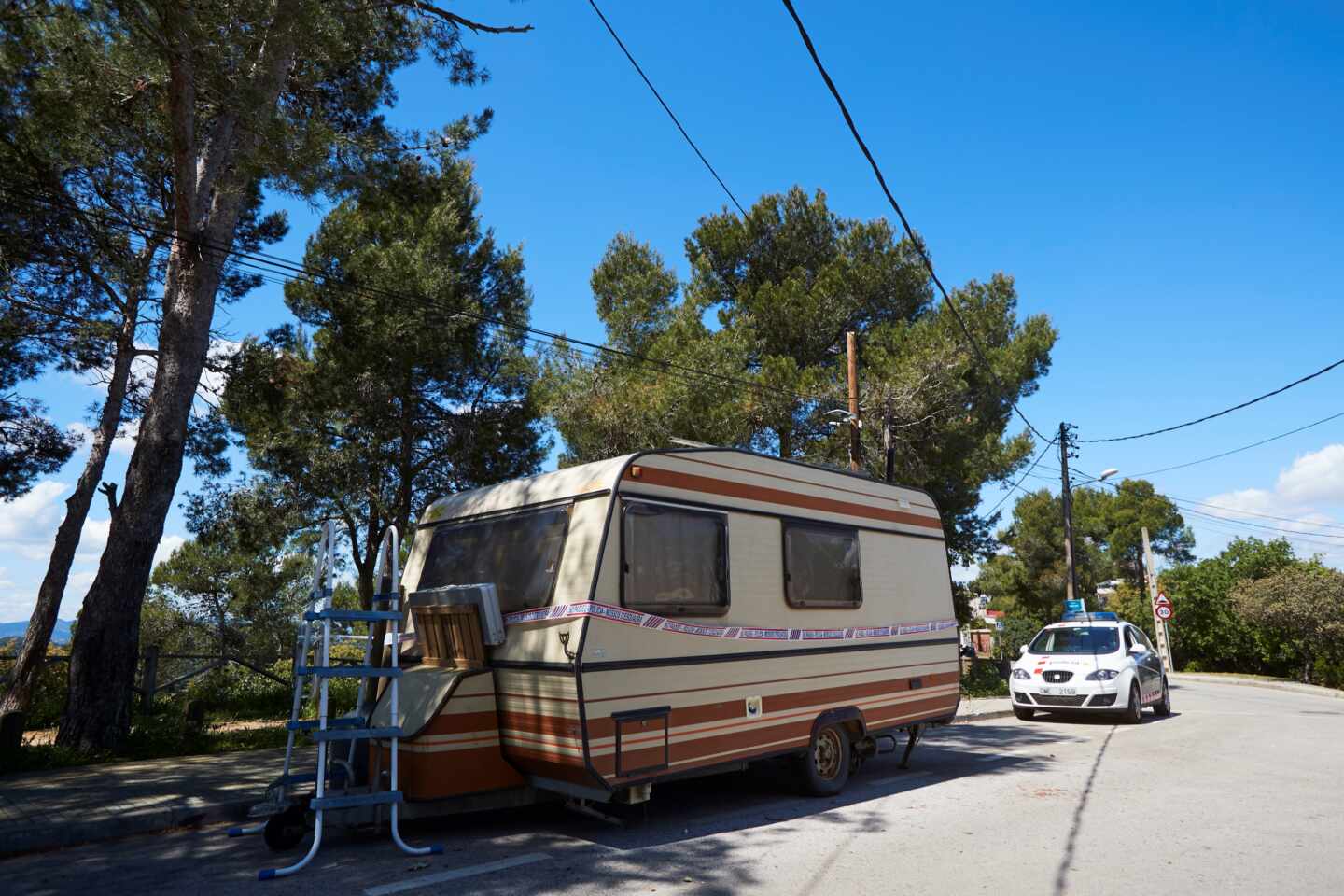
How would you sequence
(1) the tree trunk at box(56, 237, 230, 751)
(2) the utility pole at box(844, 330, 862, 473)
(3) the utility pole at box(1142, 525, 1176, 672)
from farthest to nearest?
(3) the utility pole at box(1142, 525, 1176, 672)
(2) the utility pole at box(844, 330, 862, 473)
(1) the tree trunk at box(56, 237, 230, 751)

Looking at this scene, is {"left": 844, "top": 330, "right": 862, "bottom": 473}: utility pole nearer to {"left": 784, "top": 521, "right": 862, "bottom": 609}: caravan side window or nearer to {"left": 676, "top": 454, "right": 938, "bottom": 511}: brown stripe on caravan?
{"left": 676, "top": 454, "right": 938, "bottom": 511}: brown stripe on caravan

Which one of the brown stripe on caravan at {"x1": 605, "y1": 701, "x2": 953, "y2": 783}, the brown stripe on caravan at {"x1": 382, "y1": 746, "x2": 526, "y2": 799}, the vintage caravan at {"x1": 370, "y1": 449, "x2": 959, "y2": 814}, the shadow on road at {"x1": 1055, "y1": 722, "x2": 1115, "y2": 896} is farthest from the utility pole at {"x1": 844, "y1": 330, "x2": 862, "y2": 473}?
the brown stripe on caravan at {"x1": 382, "y1": 746, "x2": 526, "y2": 799}

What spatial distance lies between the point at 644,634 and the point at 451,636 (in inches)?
64.3

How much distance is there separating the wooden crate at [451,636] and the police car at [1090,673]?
10.7m

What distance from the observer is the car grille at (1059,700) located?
1329 centimetres

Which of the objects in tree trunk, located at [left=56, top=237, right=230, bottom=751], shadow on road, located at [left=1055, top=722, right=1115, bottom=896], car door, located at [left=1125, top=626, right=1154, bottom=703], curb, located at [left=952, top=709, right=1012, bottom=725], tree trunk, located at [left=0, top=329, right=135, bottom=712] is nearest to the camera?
shadow on road, located at [left=1055, top=722, right=1115, bottom=896]

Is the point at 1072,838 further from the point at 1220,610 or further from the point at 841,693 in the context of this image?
the point at 1220,610

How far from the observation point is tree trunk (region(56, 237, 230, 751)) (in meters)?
9.19

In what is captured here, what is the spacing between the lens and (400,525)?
15891 mm

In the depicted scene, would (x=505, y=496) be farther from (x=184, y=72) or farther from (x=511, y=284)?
(x=511, y=284)

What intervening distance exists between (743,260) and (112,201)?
45.4ft

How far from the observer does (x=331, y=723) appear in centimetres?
585

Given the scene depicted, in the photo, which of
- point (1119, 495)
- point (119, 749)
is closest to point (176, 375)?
point (119, 749)

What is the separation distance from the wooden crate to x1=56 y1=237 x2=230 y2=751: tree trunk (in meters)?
4.59
